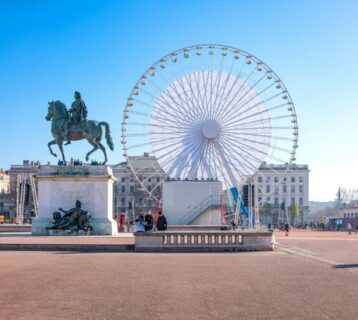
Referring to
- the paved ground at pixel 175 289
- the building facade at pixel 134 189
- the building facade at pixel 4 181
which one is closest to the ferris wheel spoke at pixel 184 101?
the paved ground at pixel 175 289

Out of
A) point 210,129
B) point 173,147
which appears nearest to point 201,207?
point 173,147

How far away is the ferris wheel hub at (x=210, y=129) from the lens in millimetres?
65688

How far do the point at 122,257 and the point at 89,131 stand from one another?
20.6 meters

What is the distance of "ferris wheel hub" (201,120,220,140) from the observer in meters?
65.7

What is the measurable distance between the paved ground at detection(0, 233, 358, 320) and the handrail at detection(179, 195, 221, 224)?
149ft

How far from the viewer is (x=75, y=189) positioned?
141 ft

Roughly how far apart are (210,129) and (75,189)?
83.7 ft

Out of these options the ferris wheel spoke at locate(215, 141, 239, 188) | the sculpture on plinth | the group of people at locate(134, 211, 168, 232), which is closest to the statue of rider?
the sculpture on plinth

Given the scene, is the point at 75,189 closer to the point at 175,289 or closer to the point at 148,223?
the point at 148,223

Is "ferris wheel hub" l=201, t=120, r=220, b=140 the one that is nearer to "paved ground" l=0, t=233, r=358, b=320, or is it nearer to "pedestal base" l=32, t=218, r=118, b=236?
"pedestal base" l=32, t=218, r=118, b=236

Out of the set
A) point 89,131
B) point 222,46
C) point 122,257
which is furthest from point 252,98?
point 122,257

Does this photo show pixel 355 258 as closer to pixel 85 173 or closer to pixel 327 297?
pixel 327 297

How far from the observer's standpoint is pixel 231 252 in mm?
27438

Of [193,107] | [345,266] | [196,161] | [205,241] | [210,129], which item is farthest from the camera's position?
[193,107]
